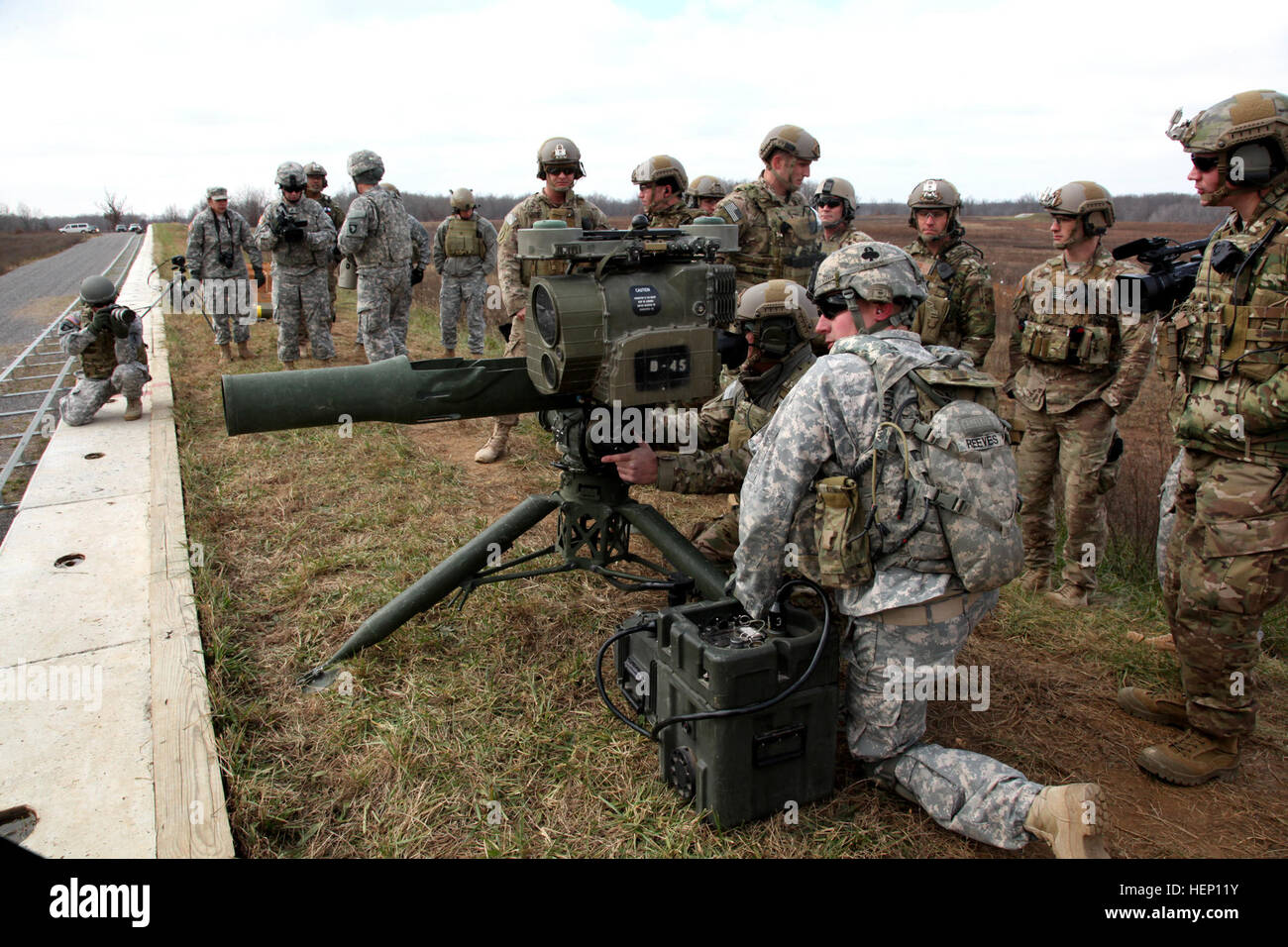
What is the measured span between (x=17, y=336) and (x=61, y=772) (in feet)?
42.7

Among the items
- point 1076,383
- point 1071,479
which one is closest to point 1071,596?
point 1071,479

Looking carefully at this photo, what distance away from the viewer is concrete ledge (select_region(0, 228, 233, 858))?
2.92 metres

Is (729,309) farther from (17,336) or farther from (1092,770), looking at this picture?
(17,336)

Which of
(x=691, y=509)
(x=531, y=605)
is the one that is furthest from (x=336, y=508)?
(x=691, y=509)

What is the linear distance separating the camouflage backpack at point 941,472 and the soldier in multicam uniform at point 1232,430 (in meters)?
1.12

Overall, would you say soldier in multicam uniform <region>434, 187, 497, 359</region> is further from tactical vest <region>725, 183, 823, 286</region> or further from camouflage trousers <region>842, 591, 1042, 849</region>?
camouflage trousers <region>842, 591, 1042, 849</region>

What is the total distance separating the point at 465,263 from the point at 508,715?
793 centimetres

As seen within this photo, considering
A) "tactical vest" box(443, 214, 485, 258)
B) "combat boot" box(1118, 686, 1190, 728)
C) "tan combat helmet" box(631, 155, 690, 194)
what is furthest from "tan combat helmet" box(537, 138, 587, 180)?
"combat boot" box(1118, 686, 1190, 728)

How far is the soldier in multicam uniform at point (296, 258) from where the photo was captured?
9.44 metres

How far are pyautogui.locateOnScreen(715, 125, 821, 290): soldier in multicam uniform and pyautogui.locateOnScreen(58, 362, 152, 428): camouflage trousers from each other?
5.58 m

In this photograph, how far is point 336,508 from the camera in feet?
19.2

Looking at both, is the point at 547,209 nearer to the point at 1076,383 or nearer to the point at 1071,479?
the point at 1076,383

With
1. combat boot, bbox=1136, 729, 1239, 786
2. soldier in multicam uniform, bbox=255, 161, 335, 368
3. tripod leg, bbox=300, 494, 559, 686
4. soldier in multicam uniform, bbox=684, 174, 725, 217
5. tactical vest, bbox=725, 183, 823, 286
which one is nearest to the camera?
combat boot, bbox=1136, 729, 1239, 786

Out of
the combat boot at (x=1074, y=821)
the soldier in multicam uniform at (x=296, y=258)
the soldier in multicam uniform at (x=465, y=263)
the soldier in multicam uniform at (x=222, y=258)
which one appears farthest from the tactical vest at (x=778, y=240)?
the soldier in multicam uniform at (x=222, y=258)
